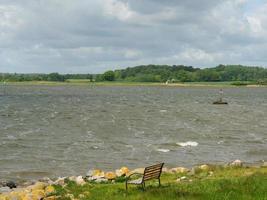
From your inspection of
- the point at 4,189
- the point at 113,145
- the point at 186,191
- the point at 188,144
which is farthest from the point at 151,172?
the point at 188,144

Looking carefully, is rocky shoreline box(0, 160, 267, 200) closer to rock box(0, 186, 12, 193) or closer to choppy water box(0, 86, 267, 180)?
rock box(0, 186, 12, 193)

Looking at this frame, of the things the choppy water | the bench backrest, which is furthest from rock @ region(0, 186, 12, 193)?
the choppy water

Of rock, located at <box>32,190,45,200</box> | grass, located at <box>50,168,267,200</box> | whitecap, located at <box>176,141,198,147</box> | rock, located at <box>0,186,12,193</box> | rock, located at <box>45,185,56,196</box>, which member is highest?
grass, located at <box>50,168,267,200</box>

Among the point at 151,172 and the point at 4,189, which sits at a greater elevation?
the point at 151,172

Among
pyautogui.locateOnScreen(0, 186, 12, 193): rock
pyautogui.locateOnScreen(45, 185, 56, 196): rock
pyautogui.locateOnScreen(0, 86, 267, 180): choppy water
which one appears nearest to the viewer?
pyautogui.locateOnScreen(45, 185, 56, 196): rock

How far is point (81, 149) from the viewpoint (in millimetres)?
36250

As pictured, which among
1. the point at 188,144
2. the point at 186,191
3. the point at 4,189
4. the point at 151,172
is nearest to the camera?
the point at 186,191

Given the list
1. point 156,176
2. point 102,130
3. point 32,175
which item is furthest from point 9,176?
point 102,130

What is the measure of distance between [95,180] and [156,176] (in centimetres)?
453

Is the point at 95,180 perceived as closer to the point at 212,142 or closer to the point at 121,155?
→ the point at 121,155

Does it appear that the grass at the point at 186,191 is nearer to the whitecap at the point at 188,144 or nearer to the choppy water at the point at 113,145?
the choppy water at the point at 113,145

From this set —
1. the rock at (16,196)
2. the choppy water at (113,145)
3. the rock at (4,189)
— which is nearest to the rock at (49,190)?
the rock at (16,196)

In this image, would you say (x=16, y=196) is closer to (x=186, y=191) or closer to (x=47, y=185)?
(x=47, y=185)

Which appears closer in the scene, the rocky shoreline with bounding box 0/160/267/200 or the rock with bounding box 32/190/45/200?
the rock with bounding box 32/190/45/200
